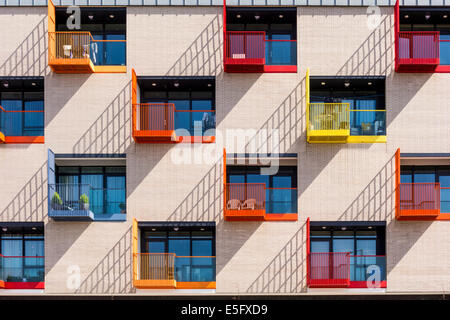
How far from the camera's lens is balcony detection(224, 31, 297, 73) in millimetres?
27391

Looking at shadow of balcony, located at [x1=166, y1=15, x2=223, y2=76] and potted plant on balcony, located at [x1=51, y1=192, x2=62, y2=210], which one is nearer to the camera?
potted plant on balcony, located at [x1=51, y1=192, x2=62, y2=210]

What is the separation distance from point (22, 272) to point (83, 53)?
30.5 ft

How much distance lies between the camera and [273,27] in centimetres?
2978

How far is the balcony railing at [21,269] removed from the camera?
27.0 meters

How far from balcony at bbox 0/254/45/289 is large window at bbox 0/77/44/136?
17.3 feet

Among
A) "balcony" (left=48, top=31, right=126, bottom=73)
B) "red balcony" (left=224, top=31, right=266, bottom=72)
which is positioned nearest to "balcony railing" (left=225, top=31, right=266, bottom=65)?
"red balcony" (left=224, top=31, right=266, bottom=72)

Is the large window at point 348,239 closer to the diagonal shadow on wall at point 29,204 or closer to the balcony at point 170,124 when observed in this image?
the balcony at point 170,124

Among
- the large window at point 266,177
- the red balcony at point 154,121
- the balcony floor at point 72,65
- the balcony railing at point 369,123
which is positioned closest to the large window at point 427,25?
the balcony railing at point 369,123

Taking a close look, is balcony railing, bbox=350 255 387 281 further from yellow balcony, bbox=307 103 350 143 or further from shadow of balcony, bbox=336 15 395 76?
shadow of balcony, bbox=336 15 395 76

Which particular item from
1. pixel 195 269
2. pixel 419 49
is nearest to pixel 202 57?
pixel 195 269

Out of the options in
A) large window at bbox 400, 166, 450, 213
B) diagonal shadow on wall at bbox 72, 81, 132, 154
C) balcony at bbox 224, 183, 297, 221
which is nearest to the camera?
balcony at bbox 224, 183, 297, 221

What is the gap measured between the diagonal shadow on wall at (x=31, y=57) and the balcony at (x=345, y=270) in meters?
13.7

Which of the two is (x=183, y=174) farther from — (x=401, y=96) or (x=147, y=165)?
(x=401, y=96)
